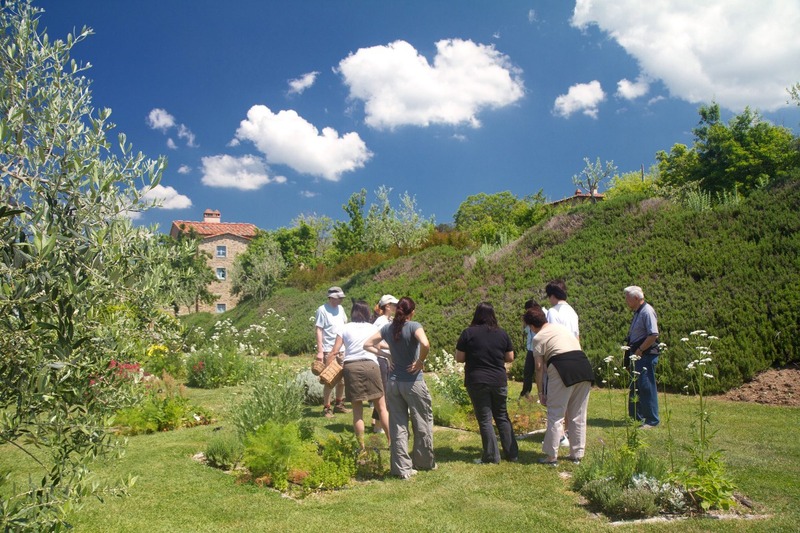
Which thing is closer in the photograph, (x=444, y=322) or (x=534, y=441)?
(x=534, y=441)

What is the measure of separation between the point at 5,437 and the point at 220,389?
9911 millimetres

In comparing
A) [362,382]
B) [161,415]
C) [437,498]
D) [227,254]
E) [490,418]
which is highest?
[227,254]

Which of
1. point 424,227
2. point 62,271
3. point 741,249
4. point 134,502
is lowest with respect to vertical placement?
point 134,502

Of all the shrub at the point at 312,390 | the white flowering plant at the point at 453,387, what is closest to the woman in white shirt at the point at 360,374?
the white flowering plant at the point at 453,387

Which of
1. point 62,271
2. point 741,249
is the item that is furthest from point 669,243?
point 62,271

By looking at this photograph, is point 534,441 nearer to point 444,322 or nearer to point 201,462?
point 201,462

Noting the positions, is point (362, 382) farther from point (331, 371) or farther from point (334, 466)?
point (331, 371)

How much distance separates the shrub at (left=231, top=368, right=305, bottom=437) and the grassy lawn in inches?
24.7

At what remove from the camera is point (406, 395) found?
232 inches

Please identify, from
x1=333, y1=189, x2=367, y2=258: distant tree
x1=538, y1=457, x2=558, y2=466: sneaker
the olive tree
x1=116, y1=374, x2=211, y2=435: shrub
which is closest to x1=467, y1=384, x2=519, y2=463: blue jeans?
x1=538, y1=457, x2=558, y2=466: sneaker

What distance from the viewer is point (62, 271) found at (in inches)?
92.5

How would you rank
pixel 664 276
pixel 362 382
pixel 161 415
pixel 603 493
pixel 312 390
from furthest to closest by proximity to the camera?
1. pixel 664 276
2. pixel 312 390
3. pixel 161 415
4. pixel 362 382
5. pixel 603 493

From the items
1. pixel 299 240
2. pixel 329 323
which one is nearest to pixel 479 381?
pixel 329 323

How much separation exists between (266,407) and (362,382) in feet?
3.86
